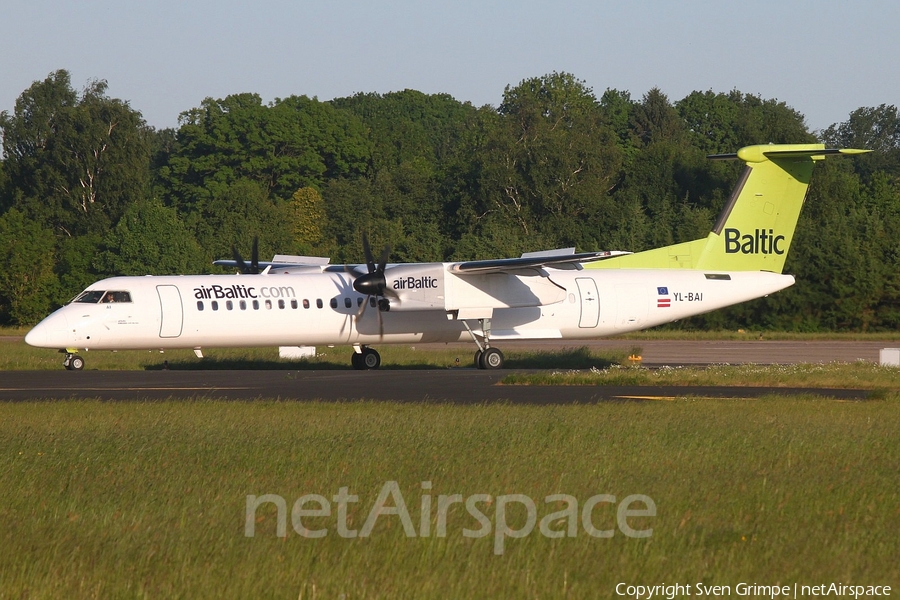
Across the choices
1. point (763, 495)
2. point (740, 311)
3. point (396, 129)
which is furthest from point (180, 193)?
point (763, 495)

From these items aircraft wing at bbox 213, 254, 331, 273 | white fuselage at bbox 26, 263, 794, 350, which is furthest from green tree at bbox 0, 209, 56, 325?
white fuselage at bbox 26, 263, 794, 350

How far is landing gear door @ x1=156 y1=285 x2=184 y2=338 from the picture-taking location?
2528cm

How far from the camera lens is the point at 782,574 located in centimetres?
714

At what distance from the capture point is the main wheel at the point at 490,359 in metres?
27.9

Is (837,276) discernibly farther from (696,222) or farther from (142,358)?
(142,358)

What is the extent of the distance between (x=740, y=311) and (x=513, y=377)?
1148 inches

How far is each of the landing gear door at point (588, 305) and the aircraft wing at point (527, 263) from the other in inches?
67.3

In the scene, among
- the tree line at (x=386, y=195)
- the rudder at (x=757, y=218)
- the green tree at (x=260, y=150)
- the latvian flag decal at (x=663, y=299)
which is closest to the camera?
the latvian flag decal at (x=663, y=299)

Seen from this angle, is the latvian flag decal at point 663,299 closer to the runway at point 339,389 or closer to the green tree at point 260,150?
the runway at point 339,389

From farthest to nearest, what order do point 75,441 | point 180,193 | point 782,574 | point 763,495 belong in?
1. point 180,193
2. point 75,441
3. point 763,495
4. point 782,574

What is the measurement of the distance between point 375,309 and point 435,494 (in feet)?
59.3

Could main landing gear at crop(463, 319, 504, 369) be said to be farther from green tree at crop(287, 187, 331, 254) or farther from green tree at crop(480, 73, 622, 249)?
green tree at crop(287, 187, 331, 254)

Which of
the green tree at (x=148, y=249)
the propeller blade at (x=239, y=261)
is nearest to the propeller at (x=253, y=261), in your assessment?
the propeller blade at (x=239, y=261)

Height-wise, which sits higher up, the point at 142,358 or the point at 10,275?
the point at 10,275
